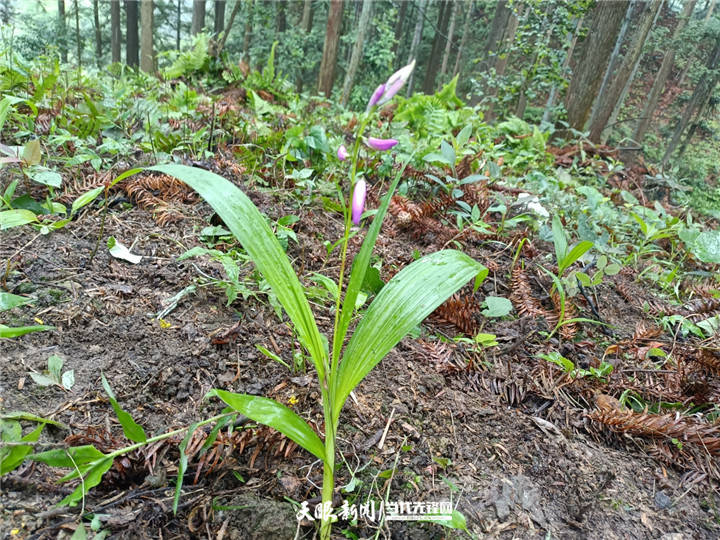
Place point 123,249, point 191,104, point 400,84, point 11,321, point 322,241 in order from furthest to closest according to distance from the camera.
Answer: point 191,104 → point 322,241 → point 123,249 → point 11,321 → point 400,84

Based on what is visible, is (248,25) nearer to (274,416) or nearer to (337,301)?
(337,301)

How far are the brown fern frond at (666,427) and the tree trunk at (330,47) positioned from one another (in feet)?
22.0

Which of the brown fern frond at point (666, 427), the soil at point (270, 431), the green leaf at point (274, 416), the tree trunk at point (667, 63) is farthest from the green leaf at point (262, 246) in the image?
the tree trunk at point (667, 63)

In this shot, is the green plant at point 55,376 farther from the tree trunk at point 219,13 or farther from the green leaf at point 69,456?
the tree trunk at point 219,13

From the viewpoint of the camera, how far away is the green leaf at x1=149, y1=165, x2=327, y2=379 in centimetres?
88

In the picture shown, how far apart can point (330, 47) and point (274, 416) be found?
740 cm

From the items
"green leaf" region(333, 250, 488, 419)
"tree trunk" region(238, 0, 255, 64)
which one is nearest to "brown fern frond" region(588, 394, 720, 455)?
"green leaf" region(333, 250, 488, 419)

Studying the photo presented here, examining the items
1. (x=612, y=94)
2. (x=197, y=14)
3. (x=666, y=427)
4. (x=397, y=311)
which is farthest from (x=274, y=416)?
(x=197, y=14)

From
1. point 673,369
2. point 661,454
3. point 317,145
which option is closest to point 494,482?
point 661,454

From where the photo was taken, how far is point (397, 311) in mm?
963

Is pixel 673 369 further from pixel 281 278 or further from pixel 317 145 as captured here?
pixel 317 145

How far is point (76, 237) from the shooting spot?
156 centimetres

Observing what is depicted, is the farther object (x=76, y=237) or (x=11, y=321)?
(x=76, y=237)

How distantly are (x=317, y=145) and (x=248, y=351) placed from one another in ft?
5.04
